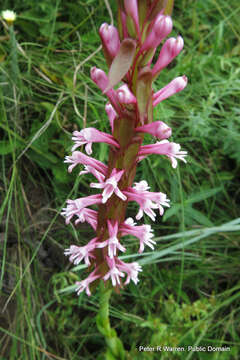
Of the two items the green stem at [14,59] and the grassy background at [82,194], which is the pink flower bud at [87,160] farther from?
the green stem at [14,59]

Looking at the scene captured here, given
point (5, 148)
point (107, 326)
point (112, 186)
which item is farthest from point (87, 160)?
point (5, 148)

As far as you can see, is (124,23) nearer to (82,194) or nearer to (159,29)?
(159,29)

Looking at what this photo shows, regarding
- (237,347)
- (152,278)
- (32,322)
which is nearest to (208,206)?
(152,278)

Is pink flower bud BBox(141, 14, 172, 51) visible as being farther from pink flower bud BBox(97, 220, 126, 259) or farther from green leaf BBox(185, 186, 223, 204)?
green leaf BBox(185, 186, 223, 204)

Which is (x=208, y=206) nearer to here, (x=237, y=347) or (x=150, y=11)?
(x=237, y=347)

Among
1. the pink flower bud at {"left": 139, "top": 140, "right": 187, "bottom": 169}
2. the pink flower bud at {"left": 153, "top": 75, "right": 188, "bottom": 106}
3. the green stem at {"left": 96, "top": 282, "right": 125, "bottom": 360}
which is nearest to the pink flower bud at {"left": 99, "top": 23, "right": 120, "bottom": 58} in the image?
the pink flower bud at {"left": 153, "top": 75, "right": 188, "bottom": 106}
